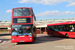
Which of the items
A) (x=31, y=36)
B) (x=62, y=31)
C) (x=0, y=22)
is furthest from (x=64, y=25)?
(x=0, y=22)

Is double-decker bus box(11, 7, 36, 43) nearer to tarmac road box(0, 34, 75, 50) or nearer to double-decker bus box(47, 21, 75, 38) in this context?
tarmac road box(0, 34, 75, 50)

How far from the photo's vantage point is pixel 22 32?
12.6 metres

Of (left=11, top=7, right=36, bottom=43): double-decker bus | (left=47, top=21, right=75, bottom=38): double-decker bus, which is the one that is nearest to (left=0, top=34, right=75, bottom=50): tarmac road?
(left=11, top=7, right=36, bottom=43): double-decker bus

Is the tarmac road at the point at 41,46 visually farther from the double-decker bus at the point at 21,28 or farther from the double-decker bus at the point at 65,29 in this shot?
the double-decker bus at the point at 65,29

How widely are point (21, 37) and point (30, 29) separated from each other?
1.23 meters

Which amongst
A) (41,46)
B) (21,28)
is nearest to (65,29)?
(21,28)

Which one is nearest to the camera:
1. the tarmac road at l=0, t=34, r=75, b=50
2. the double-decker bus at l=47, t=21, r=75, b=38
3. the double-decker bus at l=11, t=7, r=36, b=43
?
the tarmac road at l=0, t=34, r=75, b=50

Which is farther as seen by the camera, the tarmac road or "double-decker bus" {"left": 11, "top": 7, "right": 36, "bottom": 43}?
"double-decker bus" {"left": 11, "top": 7, "right": 36, "bottom": 43}

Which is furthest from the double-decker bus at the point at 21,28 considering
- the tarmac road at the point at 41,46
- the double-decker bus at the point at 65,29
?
the double-decker bus at the point at 65,29

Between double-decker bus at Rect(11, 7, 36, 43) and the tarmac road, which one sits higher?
double-decker bus at Rect(11, 7, 36, 43)

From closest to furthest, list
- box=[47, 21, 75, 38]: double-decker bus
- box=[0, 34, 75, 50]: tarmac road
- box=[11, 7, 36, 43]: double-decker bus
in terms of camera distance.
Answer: box=[0, 34, 75, 50]: tarmac road
box=[11, 7, 36, 43]: double-decker bus
box=[47, 21, 75, 38]: double-decker bus

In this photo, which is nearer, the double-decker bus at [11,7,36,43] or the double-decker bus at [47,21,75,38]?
the double-decker bus at [11,7,36,43]

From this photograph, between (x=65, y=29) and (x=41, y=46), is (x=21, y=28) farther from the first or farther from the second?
(x=65, y=29)

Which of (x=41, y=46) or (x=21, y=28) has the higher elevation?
(x=21, y=28)
